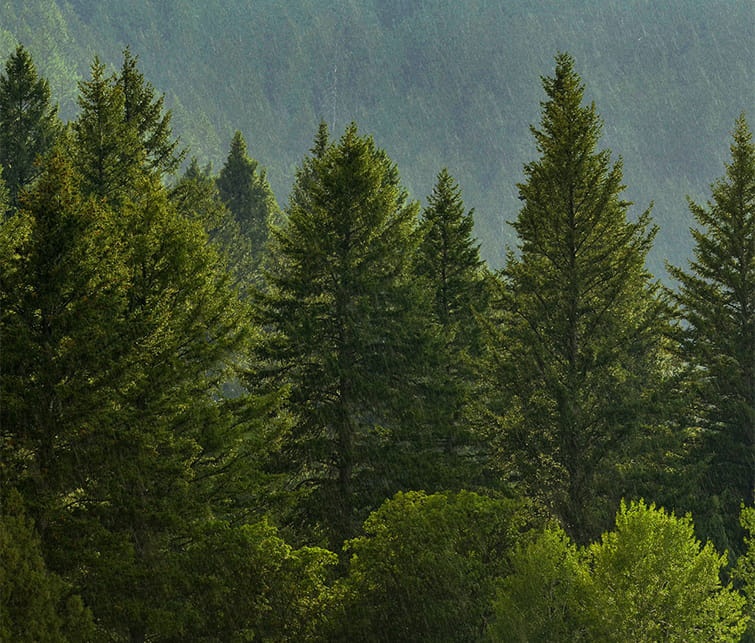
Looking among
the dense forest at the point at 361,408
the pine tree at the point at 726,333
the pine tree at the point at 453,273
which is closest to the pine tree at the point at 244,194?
the dense forest at the point at 361,408

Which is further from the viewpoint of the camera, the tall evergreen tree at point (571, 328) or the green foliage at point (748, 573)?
the tall evergreen tree at point (571, 328)

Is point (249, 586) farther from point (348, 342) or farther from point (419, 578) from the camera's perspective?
point (348, 342)

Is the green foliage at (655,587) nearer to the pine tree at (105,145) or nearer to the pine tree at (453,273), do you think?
the pine tree at (453,273)

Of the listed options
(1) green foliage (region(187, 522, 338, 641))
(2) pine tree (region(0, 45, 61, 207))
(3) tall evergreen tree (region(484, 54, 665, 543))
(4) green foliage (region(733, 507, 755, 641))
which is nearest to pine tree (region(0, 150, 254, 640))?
(1) green foliage (region(187, 522, 338, 641))

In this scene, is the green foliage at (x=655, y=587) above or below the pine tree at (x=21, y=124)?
below

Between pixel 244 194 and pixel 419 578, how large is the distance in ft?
180

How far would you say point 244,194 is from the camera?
229 feet

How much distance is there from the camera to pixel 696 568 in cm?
1820

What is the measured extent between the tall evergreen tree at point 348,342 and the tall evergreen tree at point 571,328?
9.85 ft

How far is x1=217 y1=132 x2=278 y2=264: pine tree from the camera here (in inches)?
2689

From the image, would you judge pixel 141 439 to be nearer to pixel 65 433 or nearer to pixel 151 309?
pixel 65 433

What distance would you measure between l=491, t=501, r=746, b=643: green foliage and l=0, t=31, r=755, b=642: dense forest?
2.6 inches

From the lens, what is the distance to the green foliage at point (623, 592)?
1733 centimetres

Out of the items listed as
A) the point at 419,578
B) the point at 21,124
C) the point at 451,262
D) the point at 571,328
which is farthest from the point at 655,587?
the point at 21,124
